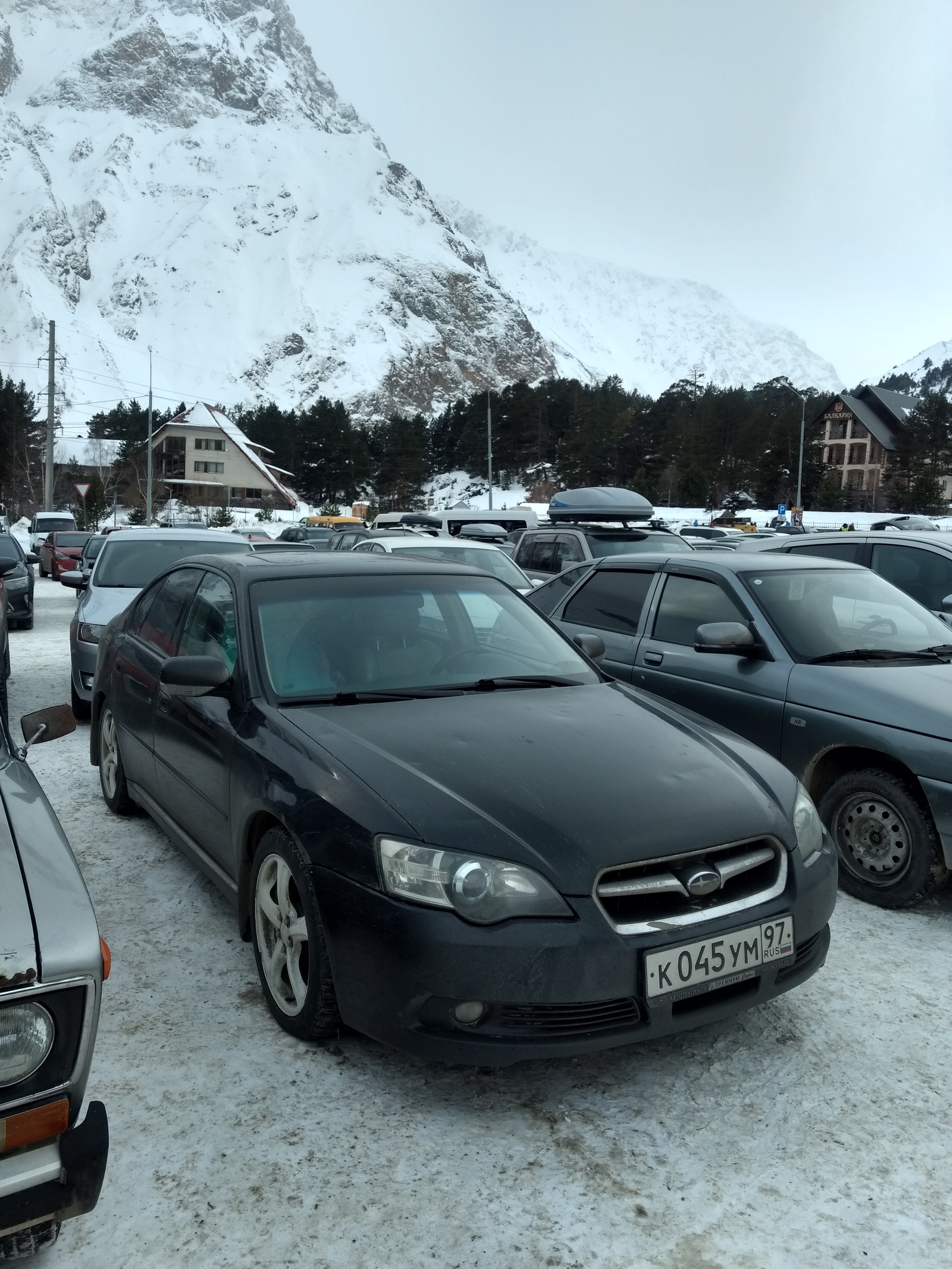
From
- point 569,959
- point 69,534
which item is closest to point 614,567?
point 569,959

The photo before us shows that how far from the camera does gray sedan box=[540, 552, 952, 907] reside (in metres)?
4.30

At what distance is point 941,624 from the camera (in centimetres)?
555

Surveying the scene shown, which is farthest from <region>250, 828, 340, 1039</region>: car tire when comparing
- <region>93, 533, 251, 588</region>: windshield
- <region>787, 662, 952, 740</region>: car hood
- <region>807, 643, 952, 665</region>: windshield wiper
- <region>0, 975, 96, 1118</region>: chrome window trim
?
<region>93, 533, 251, 588</region>: windshield

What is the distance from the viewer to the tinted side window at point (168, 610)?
4.73 metres

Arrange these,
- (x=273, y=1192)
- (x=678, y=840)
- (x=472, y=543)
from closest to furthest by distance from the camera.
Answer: (x=273, y=1192) < (x=678, y=840) < (x=472, y=543)

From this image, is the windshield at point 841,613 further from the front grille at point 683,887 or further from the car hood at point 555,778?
the front grille at point 683,887

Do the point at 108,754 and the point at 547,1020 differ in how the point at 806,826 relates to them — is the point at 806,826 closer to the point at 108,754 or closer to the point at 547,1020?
the point at 547,1020

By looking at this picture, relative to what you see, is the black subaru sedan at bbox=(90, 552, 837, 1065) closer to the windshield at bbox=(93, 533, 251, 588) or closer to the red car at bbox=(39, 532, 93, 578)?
the windshield at bbox=(93, 533, 251, 588)

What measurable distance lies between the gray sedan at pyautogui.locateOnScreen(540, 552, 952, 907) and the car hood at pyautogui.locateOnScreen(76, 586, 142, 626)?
3.98m

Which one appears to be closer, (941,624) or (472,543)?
(941,624)

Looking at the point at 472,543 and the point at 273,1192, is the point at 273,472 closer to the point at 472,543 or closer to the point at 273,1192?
the point at 472,543

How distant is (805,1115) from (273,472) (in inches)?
3487

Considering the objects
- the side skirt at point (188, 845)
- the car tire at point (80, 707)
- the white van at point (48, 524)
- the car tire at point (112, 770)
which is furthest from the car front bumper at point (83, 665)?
the white van at point (48, 524)

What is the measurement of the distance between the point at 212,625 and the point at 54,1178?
103 inches
